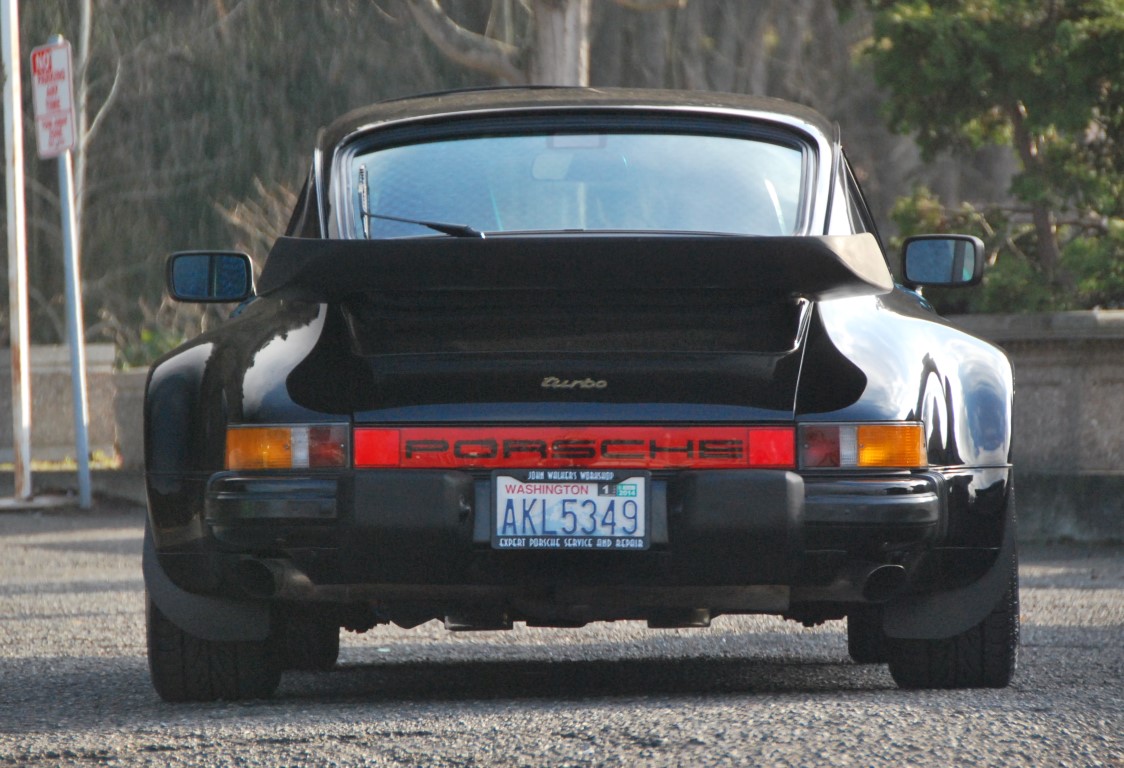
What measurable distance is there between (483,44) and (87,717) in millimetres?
12840

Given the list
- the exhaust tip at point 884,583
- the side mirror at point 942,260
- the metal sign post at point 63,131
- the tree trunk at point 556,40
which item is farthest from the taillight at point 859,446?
the tree trunk at point 556,40

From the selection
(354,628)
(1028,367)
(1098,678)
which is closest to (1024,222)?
(1028,367)

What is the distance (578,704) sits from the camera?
180 inches

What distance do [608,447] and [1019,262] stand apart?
9.58 meters

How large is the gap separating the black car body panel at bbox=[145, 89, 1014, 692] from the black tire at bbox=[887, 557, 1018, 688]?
0.99 feet

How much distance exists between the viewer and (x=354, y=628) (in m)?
4.98

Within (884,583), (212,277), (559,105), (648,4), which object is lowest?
(884,583)

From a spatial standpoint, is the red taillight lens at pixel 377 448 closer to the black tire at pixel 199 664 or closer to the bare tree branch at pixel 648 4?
the black tire at pixel 199 664

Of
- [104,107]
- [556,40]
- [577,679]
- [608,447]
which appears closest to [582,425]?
[608,447]

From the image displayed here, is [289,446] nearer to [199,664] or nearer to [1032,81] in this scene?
[199,664]

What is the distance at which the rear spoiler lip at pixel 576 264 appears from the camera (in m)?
4.21

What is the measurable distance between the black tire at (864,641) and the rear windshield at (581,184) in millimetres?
1233

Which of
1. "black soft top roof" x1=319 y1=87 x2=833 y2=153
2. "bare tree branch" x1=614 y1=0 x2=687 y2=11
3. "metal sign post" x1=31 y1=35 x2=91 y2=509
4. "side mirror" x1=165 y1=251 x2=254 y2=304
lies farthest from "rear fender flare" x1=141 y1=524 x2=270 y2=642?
"bare tree branch" x1=614 y1=0 x2=687 y2=11

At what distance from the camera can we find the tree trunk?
16.4 m
